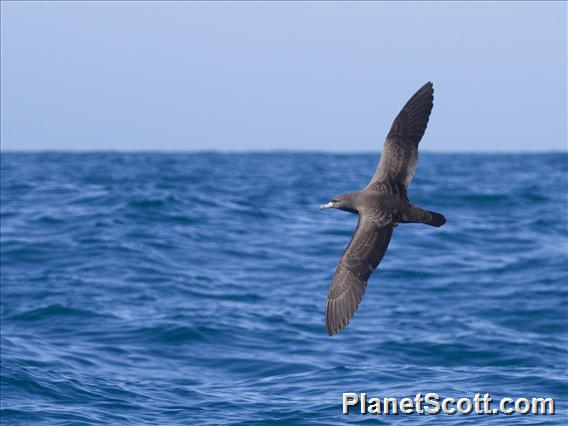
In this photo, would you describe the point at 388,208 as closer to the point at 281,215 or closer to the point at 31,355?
the point at 31,355

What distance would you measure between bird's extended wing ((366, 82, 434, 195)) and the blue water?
8.97 feet

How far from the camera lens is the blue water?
38.3 feet

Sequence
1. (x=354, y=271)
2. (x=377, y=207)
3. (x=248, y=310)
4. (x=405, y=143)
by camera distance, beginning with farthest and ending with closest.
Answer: (x=248, y=310) → (x=405, y=143) → (x=354, y=271) → (x=377, y=207)

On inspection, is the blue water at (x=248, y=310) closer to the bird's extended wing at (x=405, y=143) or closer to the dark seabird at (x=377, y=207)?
the dark seabird at (x=377, y=207)

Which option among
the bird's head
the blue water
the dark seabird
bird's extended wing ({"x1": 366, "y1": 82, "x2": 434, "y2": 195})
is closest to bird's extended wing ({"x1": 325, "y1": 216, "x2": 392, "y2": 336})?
the dark seabird

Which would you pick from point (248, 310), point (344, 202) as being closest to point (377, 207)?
point (344, 202)

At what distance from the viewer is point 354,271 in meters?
10.1

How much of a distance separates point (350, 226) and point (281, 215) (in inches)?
81.6

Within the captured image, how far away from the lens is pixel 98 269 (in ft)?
58.2

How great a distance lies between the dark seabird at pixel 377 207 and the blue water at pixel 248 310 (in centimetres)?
150

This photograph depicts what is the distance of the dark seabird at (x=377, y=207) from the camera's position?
9.68 m

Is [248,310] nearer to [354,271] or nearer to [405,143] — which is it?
[354,271]

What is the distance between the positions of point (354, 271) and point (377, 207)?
0.82 meters

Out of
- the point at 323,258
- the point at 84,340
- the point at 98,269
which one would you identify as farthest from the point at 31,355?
the point at 323,258
